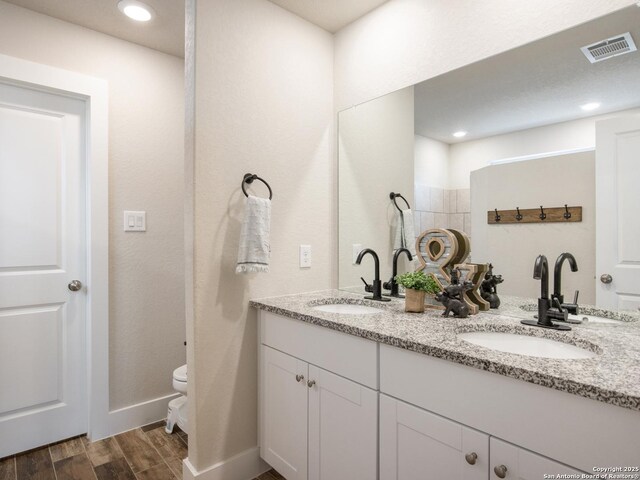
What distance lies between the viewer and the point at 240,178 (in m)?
1.80

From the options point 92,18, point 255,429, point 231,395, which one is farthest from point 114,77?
point 255,429

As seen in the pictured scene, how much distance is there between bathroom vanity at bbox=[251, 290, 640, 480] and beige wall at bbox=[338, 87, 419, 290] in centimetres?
39

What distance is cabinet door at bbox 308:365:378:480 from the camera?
50.1 inches

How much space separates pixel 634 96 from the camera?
1.24 m

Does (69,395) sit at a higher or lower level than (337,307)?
lower

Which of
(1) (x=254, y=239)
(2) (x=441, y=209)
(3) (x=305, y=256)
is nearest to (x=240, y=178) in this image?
(1) (x=254, y=239)

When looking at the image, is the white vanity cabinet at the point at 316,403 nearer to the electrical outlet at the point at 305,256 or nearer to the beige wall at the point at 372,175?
the electrical outlet at the point at 305,256

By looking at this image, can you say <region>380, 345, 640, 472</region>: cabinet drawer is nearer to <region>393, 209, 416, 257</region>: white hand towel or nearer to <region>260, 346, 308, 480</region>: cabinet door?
<region>260, 346, 308, 480</region>: cabinet door

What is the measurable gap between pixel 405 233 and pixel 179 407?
1645mm

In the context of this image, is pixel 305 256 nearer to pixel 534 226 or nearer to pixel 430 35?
pixel 534 226

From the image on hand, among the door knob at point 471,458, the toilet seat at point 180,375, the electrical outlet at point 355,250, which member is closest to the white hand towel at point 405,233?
the electrical outlet at point 355,250

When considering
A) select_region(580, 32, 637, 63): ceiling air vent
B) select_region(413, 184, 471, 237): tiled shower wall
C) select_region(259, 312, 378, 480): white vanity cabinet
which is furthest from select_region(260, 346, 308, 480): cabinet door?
select_region(580, 32, 637, 63): ceiling air vent

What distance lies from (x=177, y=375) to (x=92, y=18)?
205 centimetres

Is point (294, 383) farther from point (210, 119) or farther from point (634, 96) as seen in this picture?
point (634, 96)
